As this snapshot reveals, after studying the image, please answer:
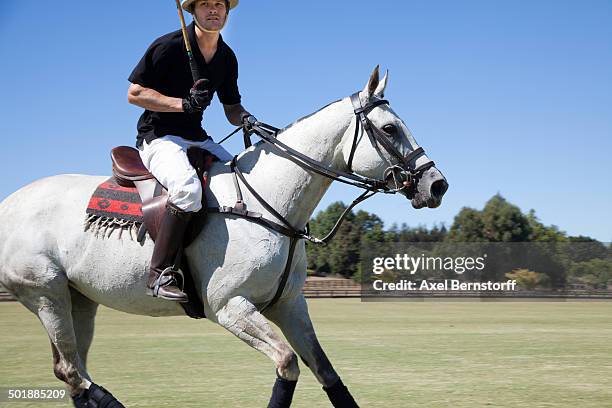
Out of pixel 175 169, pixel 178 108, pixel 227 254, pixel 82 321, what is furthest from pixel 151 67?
pixel 82 321

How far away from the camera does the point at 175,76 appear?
621cm

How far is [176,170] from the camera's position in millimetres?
5758

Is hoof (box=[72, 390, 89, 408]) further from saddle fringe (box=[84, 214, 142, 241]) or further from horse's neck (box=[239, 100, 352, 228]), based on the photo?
horse's neck (box=[239, 100, 352, 228])

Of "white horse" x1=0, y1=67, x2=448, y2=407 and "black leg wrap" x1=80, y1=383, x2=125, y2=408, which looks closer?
"white horse" x1=0, y1=67, x2=448, y2=407

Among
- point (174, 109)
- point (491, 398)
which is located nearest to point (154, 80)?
point (174, 109)

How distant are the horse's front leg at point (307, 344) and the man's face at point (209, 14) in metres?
2.24

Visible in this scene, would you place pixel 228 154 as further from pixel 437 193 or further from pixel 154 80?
pixel 437 193

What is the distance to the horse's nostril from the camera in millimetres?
5309

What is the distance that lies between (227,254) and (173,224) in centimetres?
45

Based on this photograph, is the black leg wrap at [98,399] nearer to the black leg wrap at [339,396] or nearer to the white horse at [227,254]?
the white horse at [227,254]

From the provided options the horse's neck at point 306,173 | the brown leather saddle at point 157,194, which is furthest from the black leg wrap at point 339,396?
the horse's neck at point 306,173

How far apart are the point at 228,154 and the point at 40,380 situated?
5290 mm

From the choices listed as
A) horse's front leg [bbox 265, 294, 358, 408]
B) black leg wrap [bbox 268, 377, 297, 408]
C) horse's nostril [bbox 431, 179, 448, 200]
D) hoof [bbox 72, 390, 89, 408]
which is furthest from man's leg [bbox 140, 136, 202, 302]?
horse's nostril [bbox 431, 179, 448, 200]

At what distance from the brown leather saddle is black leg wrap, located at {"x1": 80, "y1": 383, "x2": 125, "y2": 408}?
1.09 metres
